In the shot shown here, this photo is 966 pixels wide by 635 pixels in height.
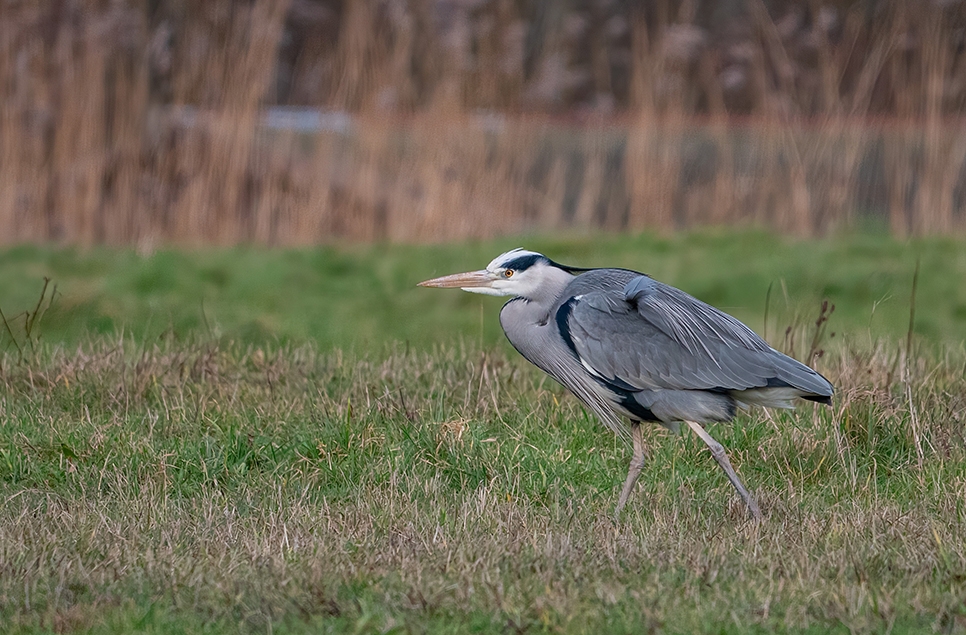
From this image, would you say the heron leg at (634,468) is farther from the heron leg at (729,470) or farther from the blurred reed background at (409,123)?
the blurred reed background at (409,123)

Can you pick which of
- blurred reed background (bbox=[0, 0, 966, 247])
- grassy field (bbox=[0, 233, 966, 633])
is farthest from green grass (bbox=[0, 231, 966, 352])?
blurred reed background (bbox=[0, 0, 966, 247])

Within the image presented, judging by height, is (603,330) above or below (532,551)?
above

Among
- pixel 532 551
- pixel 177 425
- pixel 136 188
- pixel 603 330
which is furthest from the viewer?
pixel 136 188

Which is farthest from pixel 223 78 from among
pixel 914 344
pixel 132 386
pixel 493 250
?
pixel 914 344

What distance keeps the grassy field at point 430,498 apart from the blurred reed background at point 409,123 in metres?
2.53

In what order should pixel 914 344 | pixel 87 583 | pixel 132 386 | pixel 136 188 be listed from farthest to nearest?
1. pixel 136 188
2. pixel 914 344
3. pixel 132 386
4. pixel 87 583

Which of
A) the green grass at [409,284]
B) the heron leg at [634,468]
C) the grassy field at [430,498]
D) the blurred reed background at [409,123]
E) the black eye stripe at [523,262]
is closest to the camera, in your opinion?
the grassy field at [430,498]

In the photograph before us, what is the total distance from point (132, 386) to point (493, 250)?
4318mm

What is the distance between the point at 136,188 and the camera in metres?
10.1

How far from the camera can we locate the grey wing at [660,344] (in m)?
4.39

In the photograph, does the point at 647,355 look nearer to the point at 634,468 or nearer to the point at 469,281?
the point at 634,468

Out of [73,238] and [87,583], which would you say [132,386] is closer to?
[87,583]

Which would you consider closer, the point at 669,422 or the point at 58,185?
the point at 669,422

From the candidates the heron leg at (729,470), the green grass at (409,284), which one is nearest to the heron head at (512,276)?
the heron leg at (729,470)
